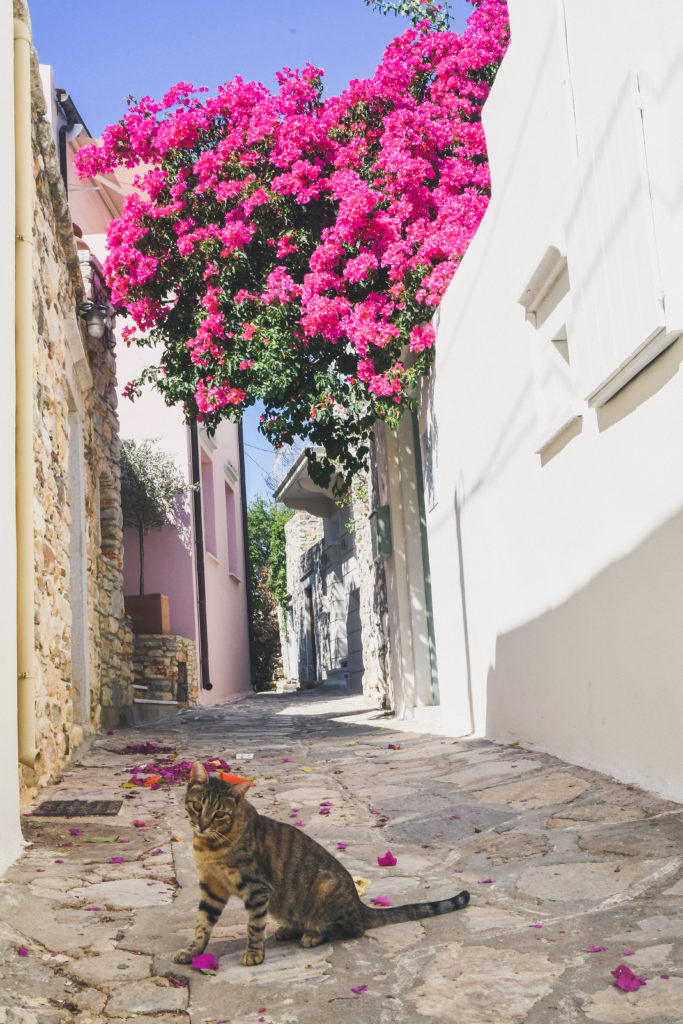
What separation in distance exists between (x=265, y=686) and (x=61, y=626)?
15.8 m

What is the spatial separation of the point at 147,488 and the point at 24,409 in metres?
8.42

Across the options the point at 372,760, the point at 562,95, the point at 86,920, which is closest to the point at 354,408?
the point at 372,760

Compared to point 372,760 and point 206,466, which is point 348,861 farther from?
point 206,466

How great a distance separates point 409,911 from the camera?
2875 mm

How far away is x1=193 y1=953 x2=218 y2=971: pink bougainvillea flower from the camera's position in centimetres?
257

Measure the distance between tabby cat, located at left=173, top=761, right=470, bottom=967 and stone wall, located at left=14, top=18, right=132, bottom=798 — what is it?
2028 mm

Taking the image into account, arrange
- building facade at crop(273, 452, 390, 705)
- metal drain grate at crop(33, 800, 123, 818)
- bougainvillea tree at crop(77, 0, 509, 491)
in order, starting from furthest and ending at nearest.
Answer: building facade at crop(273, 452, 390, 705) < bougainvillea tree at crop(77, 0, 509, 491) < metal drain grate at crop(33, 800, 123, 818)

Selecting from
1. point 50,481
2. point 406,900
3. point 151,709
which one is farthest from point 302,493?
point 406,900

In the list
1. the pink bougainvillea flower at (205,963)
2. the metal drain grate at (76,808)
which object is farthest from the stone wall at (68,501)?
the pink bougainvillea flower at (205,963)

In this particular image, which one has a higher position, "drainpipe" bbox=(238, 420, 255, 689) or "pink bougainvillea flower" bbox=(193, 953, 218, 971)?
"drainpipe" bbox=(238, 420, 255, 689)

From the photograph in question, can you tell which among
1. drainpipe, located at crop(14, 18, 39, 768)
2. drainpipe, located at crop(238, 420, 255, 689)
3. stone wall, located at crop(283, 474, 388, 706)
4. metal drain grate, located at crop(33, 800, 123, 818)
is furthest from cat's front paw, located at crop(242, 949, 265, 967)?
drainpipe, located at crop(238, 420, 255, 689)

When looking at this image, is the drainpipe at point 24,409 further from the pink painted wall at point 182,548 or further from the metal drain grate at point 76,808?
the pink painted wall at point 182,548

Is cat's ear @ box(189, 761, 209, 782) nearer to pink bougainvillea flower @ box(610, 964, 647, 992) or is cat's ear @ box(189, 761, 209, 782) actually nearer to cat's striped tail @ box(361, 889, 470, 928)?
cat's striped tail @ box(361, 889, 470, 928)

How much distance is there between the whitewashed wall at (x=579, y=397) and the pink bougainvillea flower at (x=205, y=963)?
71.2 inches
